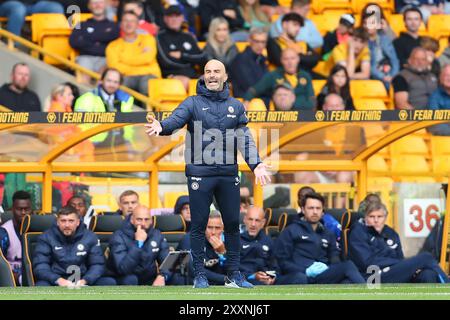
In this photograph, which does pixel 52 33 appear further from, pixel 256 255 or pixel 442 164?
pixel 256 255

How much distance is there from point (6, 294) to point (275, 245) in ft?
13.2

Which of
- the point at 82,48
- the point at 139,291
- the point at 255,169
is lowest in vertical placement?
the point at 139,291

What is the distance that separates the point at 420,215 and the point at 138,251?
4.10 metres

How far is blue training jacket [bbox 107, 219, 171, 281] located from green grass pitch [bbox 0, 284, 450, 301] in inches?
60.5

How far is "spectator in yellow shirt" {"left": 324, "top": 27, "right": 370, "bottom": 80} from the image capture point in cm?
2395

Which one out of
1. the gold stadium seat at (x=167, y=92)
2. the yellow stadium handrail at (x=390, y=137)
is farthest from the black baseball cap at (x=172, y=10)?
the yellow stadium handrail at (x=390, y=137)

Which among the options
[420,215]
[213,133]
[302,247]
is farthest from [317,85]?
[213,133]

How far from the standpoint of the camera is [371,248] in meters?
17.3

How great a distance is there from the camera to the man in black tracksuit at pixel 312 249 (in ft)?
55.0

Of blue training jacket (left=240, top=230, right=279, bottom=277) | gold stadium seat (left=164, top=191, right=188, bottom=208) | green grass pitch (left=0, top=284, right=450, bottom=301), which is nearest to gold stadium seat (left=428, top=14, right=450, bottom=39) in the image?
gold stadium seat (left=164, top=191, right=188, bottom=208)

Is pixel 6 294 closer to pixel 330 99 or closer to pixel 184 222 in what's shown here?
pixel 184 222

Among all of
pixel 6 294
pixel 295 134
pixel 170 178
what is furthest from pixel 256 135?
pixel 6 294

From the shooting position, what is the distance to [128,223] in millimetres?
17438

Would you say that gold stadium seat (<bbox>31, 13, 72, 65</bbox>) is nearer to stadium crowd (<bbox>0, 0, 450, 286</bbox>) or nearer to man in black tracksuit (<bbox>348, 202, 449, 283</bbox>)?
stadium crowd (<bbox>0, 0, 450, 286</bbox>)
